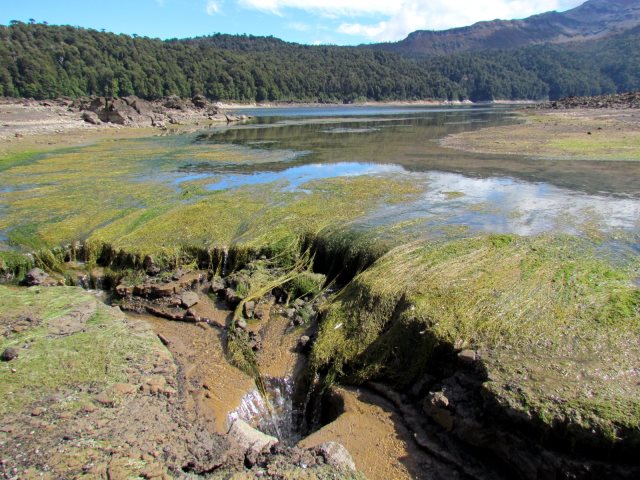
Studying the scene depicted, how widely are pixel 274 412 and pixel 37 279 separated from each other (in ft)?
24.8

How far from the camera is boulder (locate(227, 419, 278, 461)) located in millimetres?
5973

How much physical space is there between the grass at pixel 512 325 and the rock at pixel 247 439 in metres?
1.88

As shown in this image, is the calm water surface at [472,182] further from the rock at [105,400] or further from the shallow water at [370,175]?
the rock at [105,400]

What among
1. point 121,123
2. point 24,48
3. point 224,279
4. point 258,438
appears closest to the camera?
point 258,438

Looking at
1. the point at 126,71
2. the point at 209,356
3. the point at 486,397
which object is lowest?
the point at 209,356

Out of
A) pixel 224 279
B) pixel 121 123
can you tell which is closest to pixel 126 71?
pixel 121 123

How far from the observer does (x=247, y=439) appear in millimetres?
6223

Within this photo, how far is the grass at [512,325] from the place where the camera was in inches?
225

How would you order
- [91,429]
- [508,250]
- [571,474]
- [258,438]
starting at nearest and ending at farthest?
[571,474] < [91,429] < [258,438] < [508,250]

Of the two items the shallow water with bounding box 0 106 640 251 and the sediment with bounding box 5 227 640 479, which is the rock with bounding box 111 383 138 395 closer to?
the sediment with bounding box 5 227 640 479

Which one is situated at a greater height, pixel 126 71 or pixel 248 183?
pixel 126 71

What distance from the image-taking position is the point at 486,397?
596cm

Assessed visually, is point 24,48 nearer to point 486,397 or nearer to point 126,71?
point 126,71

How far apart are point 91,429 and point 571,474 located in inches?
241
